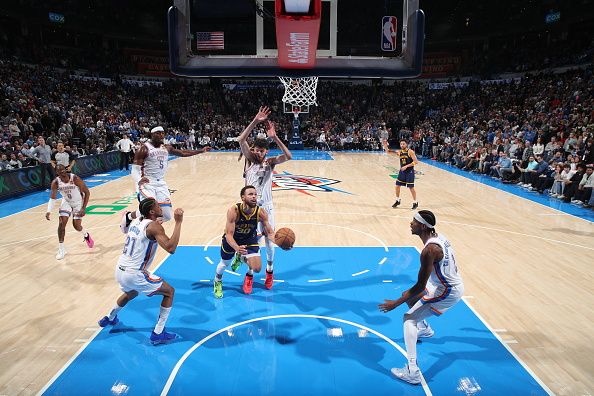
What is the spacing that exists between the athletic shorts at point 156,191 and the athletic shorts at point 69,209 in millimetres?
1255

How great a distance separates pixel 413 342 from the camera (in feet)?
13.7

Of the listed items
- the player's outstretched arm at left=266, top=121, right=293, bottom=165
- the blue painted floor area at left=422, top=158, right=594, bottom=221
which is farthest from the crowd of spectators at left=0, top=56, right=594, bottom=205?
the player's outstretched arm at left=266, top=121, right=293, bottom=165

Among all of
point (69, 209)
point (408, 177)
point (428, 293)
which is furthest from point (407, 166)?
point (69, 209)

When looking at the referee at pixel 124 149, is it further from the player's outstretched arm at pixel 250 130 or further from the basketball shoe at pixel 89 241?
the player's outstretched arm at pixel 250 130

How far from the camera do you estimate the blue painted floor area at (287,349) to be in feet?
13.5

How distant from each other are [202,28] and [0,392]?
5735mm

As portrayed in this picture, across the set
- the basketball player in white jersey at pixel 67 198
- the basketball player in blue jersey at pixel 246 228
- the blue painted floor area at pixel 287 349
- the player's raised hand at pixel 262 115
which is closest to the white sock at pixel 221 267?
the basketball player in blue jersey at pixel 246 228

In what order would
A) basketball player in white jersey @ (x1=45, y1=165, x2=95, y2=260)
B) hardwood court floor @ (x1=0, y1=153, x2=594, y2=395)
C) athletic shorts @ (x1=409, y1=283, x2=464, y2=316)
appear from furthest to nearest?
1. basketball player in white jersey @ (x1=45, y1=165, x2=95, y2=260)
2. hardwood court floor @ (x1=0, y1=153, x2=594, y2=395)
3. athletic shorts @ (x1=409, y1=283, x2=464, y2=316)

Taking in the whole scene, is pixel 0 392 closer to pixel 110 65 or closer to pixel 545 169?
pixel 545 169

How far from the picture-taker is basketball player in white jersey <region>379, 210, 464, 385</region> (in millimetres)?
4145

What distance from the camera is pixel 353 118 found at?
34.8 metres

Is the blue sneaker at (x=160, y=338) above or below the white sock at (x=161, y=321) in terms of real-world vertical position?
below

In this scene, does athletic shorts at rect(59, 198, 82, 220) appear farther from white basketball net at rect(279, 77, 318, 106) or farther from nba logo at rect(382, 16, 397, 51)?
white basketball net at rect(279, 77, 318, 106)

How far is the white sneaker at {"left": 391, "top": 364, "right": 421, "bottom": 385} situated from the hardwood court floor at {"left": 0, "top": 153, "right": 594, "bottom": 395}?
1145mm
